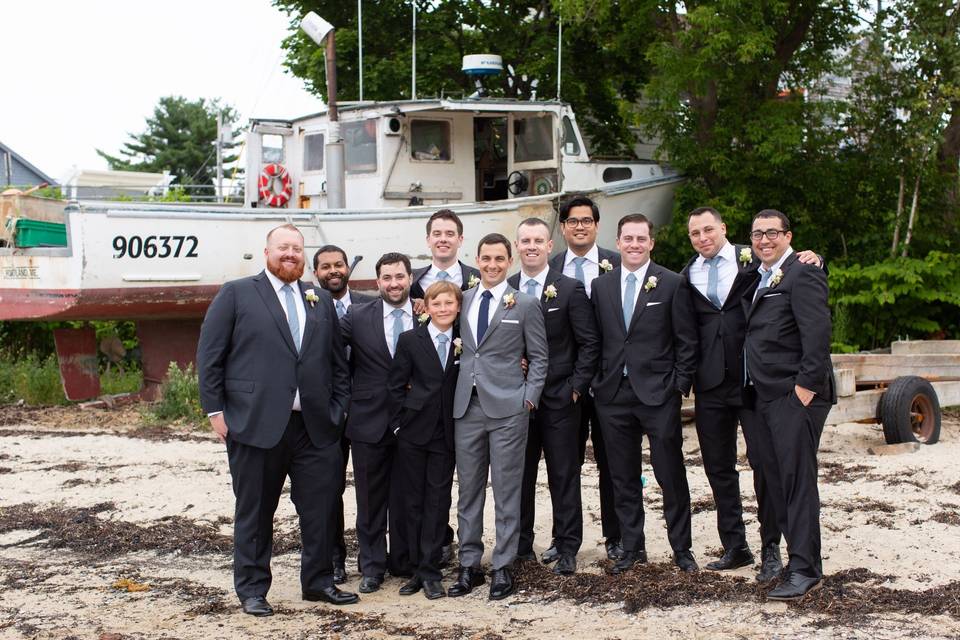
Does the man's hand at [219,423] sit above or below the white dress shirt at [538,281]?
below

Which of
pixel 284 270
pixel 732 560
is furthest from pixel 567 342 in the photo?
pixel 284 270

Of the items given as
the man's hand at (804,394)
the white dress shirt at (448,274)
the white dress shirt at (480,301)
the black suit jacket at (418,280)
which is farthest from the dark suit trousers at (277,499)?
the man's hand at (804,394)

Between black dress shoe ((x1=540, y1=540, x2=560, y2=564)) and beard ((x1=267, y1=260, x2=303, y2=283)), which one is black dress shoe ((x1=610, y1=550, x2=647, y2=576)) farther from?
beard ((x1=267, y1=260, x2=303, y2=283))

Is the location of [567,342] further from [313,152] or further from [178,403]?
[313,152]

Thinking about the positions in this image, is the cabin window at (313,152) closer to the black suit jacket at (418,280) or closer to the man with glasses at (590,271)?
the black suit jacket at (418,280)

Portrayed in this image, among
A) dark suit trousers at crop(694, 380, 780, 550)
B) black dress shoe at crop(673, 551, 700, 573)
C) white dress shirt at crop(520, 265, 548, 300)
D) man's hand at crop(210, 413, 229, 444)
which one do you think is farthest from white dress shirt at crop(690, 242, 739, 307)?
man's hand at crop(210, 413, 229, 444)

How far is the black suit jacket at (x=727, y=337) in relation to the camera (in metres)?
5.96

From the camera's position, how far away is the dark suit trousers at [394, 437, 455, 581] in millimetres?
6062

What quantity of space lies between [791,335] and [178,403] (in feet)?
28.2

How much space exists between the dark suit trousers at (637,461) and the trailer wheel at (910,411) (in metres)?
4.28

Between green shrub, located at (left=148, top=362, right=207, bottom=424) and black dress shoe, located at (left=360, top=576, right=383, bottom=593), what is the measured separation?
22.0ft

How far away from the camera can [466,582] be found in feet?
19.7

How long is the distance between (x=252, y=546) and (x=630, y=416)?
2.09 m

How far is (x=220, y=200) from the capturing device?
16344 mm
